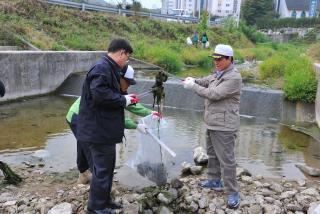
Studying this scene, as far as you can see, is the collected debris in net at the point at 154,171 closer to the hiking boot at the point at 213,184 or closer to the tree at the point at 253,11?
the hiking boot at the point at 213,184

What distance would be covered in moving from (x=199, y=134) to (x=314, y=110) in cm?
291

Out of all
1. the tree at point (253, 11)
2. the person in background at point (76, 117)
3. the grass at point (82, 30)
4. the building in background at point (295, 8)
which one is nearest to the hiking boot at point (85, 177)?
the person in background at point (76, 117)

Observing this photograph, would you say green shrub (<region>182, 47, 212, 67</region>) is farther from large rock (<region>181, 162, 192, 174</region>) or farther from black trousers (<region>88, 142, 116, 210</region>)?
black trousers (<region>88, 142, 116, 210</region>)

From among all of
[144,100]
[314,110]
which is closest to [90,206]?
[314,110]

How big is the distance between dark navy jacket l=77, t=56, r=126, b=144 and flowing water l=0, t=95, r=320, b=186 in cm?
144

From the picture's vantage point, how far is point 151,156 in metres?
4.62

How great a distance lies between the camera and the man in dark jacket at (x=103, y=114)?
3529 millimetres

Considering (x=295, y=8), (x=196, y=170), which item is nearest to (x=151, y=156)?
(x=196, y=170)

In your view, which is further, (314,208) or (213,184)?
(213,184)

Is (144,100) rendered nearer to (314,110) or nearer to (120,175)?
(314,110)

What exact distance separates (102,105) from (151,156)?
1290mm

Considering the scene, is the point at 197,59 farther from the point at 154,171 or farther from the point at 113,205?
the point at 113,205

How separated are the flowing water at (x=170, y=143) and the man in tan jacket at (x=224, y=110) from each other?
2.96 ft

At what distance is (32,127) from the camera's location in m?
8.15
